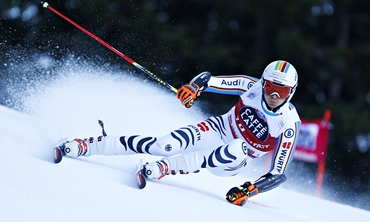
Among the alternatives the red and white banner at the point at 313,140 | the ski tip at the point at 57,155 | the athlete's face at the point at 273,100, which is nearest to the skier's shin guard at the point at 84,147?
the ski tip at the point at 57,155

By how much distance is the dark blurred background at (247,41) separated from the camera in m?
16.7

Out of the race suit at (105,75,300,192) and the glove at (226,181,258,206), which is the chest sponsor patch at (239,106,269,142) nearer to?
the race suit at (105,75,300,192)

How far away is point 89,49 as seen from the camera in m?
14.1

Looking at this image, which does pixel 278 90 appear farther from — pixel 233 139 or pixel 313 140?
pixel 313 140

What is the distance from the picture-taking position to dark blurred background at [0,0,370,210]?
16656mm

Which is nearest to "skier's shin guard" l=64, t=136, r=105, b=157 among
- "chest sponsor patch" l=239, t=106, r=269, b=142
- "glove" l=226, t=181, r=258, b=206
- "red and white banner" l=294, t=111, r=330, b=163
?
"glove" l=226, t=181, r=258, b=206

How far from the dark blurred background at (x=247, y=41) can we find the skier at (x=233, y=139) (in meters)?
7.79

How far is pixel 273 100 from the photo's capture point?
5.92m

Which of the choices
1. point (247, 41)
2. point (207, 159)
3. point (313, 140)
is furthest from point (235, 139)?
point (247, 41)

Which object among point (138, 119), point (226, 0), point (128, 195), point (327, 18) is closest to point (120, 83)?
point (138, 119)

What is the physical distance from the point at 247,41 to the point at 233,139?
48.8ft

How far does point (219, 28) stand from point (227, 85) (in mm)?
14533

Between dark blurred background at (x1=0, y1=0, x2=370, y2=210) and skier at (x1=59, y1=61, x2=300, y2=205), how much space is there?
7.79m

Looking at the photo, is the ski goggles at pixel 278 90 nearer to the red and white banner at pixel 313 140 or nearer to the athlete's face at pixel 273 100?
the athlete's face at pixel 273 100
